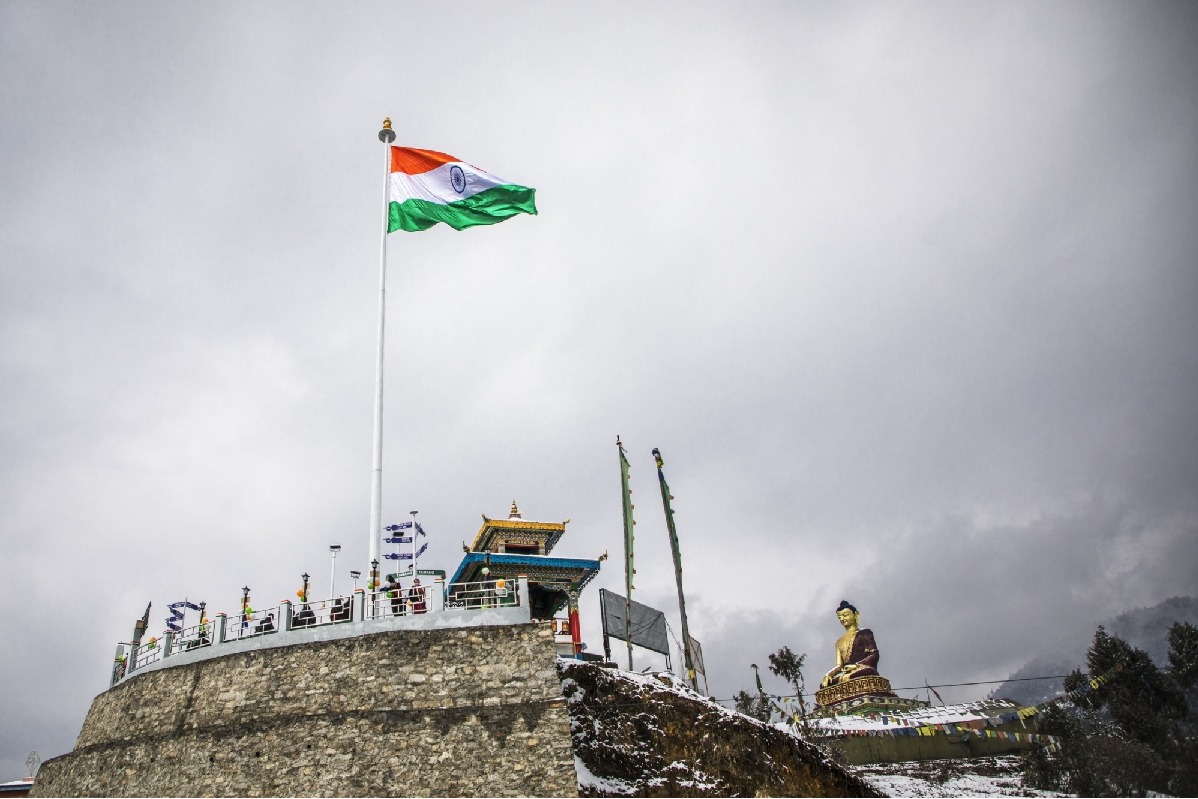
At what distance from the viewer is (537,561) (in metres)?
26.8

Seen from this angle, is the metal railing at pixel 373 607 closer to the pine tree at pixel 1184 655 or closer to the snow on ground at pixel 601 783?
the snow on ground at pixel 601 783

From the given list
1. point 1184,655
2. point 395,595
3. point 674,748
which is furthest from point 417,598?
point 1184,655

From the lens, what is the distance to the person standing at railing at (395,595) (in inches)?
683

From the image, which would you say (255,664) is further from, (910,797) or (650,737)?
(910,797)

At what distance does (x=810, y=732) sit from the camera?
1226 inches

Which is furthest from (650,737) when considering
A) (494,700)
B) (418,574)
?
(418,574)

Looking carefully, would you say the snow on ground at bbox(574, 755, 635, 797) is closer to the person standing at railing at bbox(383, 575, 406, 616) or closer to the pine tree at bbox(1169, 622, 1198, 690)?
the person standing at railing at bbox(383, 575, 406, 616)

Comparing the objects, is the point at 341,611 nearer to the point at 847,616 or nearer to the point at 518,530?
the point at 518,530

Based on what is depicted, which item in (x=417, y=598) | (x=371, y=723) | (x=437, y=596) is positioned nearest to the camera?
(x=371, y=723)

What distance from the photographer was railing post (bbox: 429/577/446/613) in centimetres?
1716

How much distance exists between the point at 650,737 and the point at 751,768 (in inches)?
111

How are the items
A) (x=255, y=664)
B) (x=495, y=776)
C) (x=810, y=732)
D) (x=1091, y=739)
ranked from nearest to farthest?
(x=495, y=776) → (x=255, y=664) → (x=1091, y=739) → (x=810, y=732)

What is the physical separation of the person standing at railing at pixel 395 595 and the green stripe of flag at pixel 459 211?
12319 millimetres

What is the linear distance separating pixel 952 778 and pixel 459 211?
1230 inches
